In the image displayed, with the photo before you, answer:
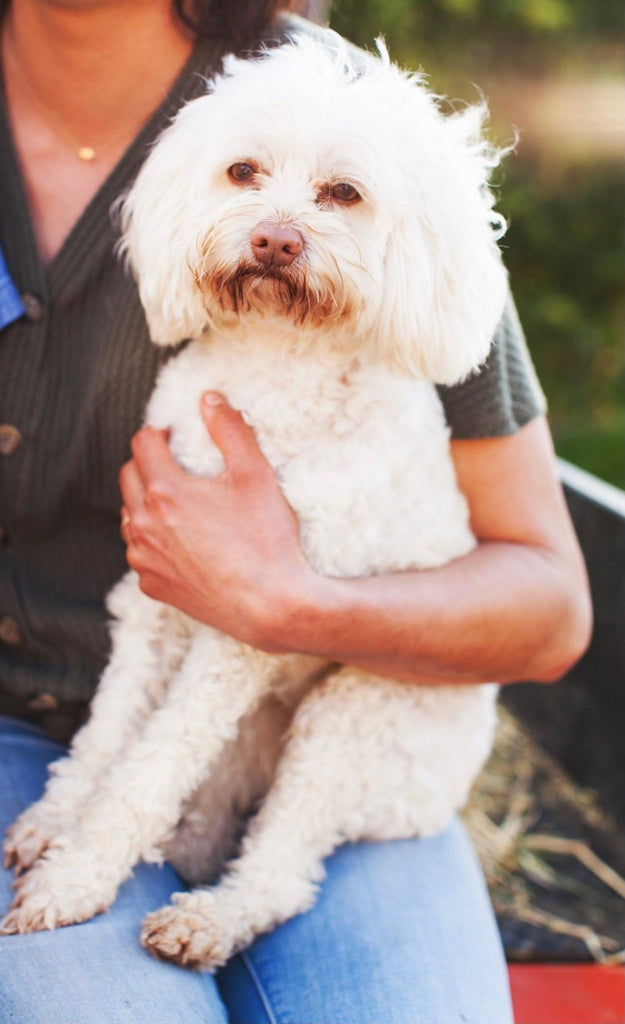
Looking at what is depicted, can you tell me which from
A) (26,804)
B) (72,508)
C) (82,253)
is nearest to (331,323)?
(82,253)

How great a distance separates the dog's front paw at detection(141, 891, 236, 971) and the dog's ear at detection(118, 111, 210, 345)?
0.85 metres

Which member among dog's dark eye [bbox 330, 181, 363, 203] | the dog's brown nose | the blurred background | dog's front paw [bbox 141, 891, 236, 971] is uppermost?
the blurred background

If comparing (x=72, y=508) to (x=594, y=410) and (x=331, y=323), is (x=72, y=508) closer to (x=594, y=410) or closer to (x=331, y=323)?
(x=331, y=323)

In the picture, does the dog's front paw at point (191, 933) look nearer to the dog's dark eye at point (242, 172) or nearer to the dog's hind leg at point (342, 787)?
the dog's hind leg at point (342, 787)

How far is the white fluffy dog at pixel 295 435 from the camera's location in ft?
4.70

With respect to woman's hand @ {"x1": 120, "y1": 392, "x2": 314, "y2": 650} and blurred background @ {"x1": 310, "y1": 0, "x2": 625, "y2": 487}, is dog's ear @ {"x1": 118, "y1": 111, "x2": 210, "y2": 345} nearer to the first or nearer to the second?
woman's hand @ {"x1": 120, "y1": 392, "x2": 314, "y2": 650}

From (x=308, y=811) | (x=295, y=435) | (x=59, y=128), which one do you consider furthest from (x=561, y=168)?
(x=308, y=811)

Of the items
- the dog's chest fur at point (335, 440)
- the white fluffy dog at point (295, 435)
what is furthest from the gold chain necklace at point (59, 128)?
the dog's chest fur at point (335, 440)

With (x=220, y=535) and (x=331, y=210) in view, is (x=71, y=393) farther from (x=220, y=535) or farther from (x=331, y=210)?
(x=331, y=210)

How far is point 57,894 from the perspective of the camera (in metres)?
1.37

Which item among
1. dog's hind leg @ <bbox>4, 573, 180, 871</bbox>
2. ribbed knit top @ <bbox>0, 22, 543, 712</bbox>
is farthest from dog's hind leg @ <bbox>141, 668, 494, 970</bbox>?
ribbed knit top @ <bbox>0, 22, 543, 712</bbox>

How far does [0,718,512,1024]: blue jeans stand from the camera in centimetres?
127

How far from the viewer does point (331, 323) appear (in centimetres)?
148

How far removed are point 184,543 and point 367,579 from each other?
279mm
